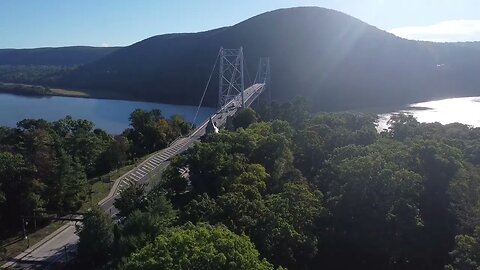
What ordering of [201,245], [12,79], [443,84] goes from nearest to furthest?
[201,245]
[443,84]
[12,79]

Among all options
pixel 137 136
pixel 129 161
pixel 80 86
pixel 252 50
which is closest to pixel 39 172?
pixel 129 161

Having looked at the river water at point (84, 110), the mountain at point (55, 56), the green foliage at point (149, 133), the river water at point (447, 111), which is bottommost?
the river water at point (447, 111)

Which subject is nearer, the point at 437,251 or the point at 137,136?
the point at 437,251

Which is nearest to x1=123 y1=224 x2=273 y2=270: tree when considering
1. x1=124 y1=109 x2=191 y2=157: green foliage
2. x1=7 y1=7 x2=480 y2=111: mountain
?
x1=124 y1=109 x2=191 y2=157: green foliage

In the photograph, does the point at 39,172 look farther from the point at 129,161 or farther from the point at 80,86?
the point at 80,86

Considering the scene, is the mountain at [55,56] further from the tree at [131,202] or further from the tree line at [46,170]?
the tree at [131,202]

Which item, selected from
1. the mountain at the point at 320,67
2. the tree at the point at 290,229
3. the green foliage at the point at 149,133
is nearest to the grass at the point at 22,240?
the tree at the point at 290,229
